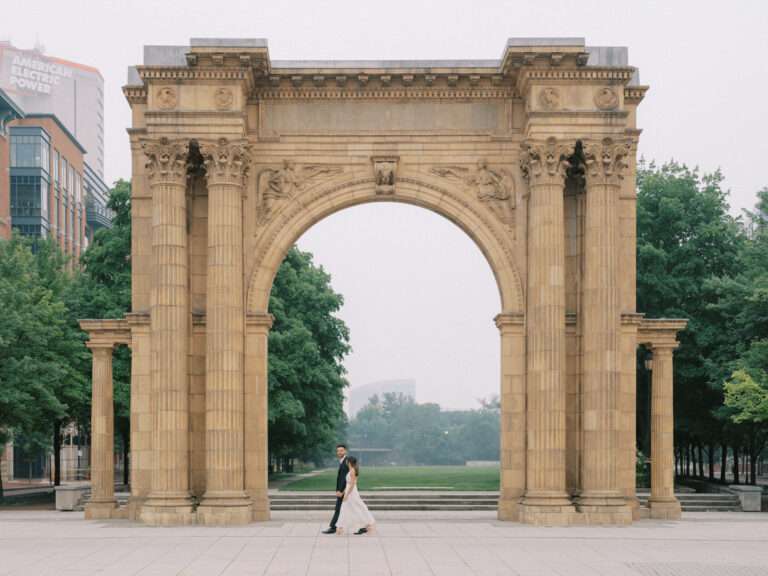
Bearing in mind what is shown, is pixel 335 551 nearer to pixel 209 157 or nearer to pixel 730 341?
pixel 209 157

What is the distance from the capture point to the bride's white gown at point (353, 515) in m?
22.2

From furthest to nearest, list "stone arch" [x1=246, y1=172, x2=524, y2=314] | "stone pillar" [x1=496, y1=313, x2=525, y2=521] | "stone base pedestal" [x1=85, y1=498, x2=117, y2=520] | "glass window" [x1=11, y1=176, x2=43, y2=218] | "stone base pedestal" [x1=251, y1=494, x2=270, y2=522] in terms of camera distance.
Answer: "glass window" [x1=11, y1=176, x2=43, y2=218], "stone base pedestal" [x1=85, y1=498, x2=117, y2=520], "stone arch" [x1=246, y1=172, x2=524, y2=314], "stone pillar" [x1=496, y1=313, x2=525, y2=521], "stone base pedestal" [x1=251, y1=494, x2=270, y2=522]

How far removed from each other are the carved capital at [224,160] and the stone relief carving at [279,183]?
40.0 inches

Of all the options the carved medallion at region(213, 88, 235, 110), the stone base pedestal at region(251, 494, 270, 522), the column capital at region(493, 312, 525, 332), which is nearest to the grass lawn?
the stone base pedestal at region(251, 494, 270, 522)

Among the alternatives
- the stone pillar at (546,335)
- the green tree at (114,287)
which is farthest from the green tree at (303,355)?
the stone pillar at (546,335)

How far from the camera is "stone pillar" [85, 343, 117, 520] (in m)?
27.5

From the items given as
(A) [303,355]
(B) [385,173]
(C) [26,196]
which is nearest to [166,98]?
(B) [385,173]

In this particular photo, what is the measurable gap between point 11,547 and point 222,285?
7753mm

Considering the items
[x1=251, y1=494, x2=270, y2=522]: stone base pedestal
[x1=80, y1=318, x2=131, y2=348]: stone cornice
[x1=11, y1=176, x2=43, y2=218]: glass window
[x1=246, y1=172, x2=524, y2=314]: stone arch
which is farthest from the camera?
[x1=11, y1=176, x2=43, y2=218]: glass window

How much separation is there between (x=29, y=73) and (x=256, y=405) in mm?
106303

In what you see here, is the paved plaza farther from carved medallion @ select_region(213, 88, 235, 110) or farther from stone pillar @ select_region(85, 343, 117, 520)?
carved medallion @ select_region(213, 88, 235, 110)

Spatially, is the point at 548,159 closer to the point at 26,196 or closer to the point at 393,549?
the point at 393,549

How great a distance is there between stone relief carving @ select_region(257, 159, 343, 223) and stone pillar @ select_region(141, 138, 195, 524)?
6.32ft

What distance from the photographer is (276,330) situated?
157 feet
